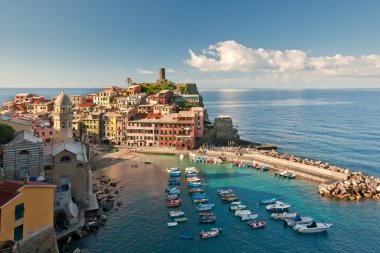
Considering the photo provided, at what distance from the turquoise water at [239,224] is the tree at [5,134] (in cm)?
2057

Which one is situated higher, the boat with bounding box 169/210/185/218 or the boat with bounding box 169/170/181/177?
the boat with bounding box 169/170/181/177

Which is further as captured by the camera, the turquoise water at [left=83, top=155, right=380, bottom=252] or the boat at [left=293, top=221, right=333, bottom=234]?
the boat at [left=293, top=221, right=333, bottom=234]

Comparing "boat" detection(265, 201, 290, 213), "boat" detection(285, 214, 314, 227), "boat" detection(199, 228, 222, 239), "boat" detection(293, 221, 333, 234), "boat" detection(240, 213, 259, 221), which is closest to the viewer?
"boat" detection(199, 228, 222, 239)

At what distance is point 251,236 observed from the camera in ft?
145

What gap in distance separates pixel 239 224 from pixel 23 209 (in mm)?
29984

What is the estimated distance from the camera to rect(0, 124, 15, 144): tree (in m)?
50.0

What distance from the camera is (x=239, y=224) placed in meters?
47.8

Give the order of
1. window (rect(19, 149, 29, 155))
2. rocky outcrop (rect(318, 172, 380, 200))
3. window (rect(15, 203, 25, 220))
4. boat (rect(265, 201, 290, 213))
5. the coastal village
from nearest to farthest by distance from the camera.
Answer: window (rect(15, 203, 25, 220)), the coastal village, window (rect(19, 149, 29, 155)), boat (rect(265, 201, 290, 213)), rocky outcrop (rect(318, 172, 380, 200))

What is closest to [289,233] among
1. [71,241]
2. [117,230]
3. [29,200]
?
[117,230]

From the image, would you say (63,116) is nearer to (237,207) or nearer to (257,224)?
(237,207)

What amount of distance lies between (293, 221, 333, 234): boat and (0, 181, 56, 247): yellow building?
109 ft

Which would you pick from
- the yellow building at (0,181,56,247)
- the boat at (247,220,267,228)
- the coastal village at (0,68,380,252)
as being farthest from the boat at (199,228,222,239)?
the yellow building at (0,181,56,247)

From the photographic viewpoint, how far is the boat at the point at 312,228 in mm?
45241

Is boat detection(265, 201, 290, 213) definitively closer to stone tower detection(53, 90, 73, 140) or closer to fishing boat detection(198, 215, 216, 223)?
fishing boat detection(198, 215, 216, 223)
